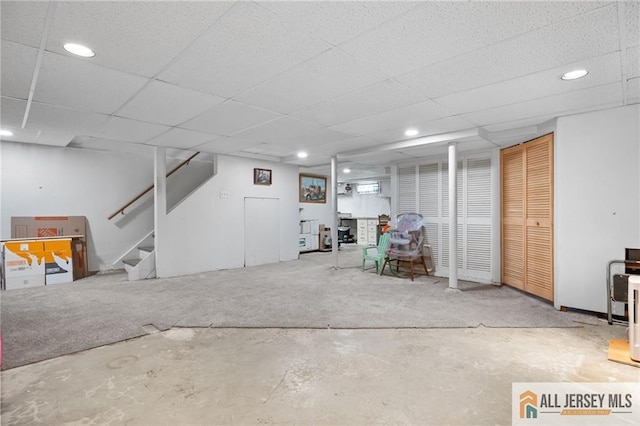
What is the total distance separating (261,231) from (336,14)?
5922 millimetres

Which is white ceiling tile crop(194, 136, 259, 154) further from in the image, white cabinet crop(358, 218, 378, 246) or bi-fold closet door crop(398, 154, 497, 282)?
white cabinet crop(358, 218, 378, 246)

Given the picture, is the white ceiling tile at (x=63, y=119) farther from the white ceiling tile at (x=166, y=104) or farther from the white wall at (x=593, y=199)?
the white wall at (x=593, y=199)

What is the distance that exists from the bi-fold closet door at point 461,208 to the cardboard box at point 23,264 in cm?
679

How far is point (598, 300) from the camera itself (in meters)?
3.58

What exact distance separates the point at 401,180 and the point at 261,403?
17.7ft

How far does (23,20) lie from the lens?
72.8 inches

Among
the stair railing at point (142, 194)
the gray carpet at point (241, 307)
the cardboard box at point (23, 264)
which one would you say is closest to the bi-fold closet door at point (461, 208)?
the gray carpet at point (241, 307)

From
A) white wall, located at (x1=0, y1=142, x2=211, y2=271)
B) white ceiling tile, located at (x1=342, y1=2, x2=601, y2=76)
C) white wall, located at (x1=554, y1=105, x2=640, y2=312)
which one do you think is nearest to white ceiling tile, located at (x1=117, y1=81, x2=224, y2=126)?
white ceiling tile, located at (x1=342, y1=2, x2=601, y2=76)

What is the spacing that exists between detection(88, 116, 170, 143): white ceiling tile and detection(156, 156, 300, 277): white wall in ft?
5.22

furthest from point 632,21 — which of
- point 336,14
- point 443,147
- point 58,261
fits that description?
point 58,261

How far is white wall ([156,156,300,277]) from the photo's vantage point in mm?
5953

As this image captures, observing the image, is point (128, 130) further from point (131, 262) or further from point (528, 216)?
point (528, 216)

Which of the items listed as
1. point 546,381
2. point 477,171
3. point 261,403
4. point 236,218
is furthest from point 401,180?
point 261,403

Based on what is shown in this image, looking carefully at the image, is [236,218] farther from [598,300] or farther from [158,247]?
[598,300]
